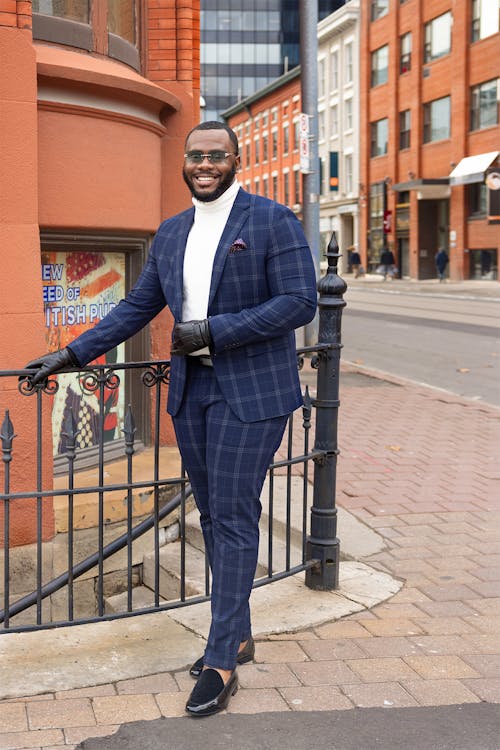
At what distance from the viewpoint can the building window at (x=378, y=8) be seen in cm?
4941

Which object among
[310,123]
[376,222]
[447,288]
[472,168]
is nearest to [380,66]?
[376,222]

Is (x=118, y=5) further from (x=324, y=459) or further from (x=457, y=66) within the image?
(x=457, y=66)

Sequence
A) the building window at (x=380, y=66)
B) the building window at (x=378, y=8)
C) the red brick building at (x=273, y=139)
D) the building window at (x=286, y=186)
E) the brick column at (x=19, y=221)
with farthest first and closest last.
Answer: the building window at (x=286, y=186)
the red brick building at (x=273, y=139)
the building window at (x=380, y=66)
the building window at (x=378, y=8)
the brick column at (x=19, y=221)

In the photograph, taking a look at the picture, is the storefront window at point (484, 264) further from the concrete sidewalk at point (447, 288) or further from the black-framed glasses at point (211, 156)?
the black-framed glasses at point (211, 156)

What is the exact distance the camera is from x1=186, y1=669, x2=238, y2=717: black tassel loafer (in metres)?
3.32

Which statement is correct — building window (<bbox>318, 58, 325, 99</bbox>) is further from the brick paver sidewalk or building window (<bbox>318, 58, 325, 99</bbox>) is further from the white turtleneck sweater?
the white turtleneck sweater

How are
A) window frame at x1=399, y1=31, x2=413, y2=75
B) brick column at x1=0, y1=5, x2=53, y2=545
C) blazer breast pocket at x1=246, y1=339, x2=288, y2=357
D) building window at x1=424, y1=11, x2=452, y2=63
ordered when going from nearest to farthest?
blazer breast pocket at x1=246, y1=339, x2=288, y2=357 → brick column at x1=0, y1=5, x2=53, y2=545 → building window at x1=424, y1=11, x2=452, y2=63 → window frame at x1=399, y1=31, x2=413, y2=75

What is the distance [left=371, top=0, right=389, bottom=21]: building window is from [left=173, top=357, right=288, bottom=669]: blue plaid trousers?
1948 inches

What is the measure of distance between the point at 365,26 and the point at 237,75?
135ft

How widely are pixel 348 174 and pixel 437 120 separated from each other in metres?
11.6

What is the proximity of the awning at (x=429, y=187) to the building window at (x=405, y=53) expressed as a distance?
20.6 feet

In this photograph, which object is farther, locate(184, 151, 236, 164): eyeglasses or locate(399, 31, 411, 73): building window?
locate(399, 31, 411, 73): building window

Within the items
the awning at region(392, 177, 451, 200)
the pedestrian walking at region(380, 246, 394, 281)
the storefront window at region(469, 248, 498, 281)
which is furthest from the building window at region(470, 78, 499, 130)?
the pedestrian walking at region(380, 246, 394, 281)

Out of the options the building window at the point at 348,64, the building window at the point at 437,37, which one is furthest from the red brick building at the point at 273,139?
the building window at the point at 437,37
